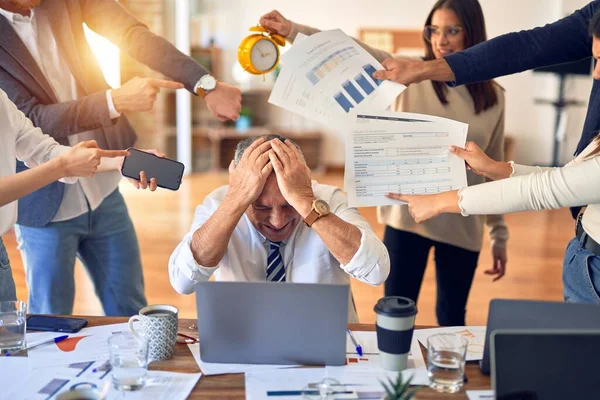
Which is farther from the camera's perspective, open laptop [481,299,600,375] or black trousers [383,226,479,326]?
black trousers [383,226,479,326]

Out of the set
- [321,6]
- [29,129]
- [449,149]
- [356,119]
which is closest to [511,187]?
[449,149]

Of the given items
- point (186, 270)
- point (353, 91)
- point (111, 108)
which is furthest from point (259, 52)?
point (186, 270)

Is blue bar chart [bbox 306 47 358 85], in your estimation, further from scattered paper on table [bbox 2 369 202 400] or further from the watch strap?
scattered paper on table [bbox 2 369 202 400]

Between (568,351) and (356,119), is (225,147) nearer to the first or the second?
(356,119)

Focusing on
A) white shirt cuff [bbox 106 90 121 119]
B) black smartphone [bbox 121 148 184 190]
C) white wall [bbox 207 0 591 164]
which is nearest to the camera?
black smartphone [bbox 121 148 184 190]

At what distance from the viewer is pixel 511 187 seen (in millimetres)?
1562

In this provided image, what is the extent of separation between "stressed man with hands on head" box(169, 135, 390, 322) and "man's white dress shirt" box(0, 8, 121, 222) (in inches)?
24.1

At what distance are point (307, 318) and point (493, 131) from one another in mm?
1375

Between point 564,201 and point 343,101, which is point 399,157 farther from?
point 564,201

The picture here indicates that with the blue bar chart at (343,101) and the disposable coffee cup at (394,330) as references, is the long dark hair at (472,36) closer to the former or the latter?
the blue bar chart at (343,101)

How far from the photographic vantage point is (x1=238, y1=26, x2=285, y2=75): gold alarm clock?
208 cm

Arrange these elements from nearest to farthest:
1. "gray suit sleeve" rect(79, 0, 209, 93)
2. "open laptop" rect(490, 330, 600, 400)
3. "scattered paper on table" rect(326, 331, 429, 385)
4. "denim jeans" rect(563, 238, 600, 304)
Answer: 1. "open laptop" rect(490, 330, 600, 400)
2. "scattered paper on table" rect(326, 331, 429, 385)
3. "denim jeans" rect(563, 238, 600, 304)
4. "gray suit sleeve" rect(79, 0, 209, 93)

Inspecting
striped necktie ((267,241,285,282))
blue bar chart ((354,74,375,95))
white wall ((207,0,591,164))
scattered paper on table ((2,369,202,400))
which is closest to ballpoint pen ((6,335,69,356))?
scattered paper on table ((2,369,202,400))

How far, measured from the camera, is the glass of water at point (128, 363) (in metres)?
1.35
